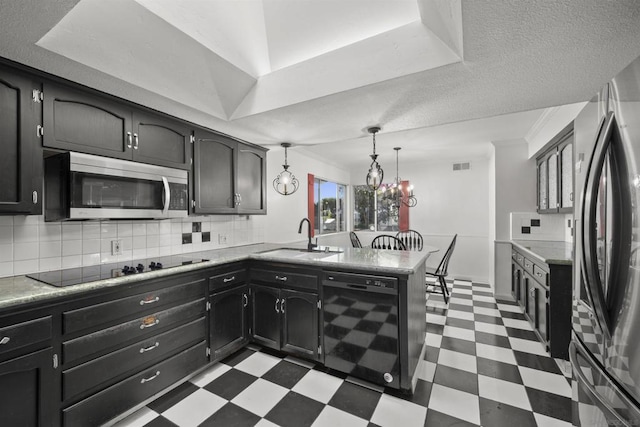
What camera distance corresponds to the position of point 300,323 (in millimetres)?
2266

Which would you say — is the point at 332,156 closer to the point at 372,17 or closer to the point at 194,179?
the point at 194,179

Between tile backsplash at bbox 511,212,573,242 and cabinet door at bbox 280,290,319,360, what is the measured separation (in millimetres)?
3372

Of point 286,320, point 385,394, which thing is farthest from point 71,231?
point 385,394

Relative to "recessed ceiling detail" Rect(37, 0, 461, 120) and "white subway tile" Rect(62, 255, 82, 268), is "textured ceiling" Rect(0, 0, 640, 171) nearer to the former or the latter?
"recessed ceiling detail" Rect(37, 0, 461, 120)

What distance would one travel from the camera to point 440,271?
152 inches

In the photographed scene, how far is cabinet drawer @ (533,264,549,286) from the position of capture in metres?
2.35

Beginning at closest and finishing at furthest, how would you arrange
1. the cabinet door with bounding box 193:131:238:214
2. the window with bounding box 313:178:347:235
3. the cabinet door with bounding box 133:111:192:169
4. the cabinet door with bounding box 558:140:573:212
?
1. the cabinet door with bounding box 133:111:192:169
2. the cabinet door with bounding box 193:131:238:214
3. the cabinet door with bounding box 558:140:573:212
4. the window with bounding box 313:178:347:235

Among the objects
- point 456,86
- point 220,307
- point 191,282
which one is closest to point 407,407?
point 220,307

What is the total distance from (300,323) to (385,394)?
Result: 31.5 inches

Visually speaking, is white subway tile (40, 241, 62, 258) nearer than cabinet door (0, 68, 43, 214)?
No

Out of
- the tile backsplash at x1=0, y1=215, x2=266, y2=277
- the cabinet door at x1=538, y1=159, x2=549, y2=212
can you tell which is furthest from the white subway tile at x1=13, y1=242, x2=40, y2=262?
the cabinet door at x1=538, y1=159, x2=549, y2=212

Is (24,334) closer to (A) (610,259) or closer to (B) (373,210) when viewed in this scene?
(A) (610,259)

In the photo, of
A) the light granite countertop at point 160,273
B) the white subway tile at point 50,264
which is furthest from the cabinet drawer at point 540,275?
the white subway tile at point 50,264

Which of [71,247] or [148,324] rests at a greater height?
[71,247]
